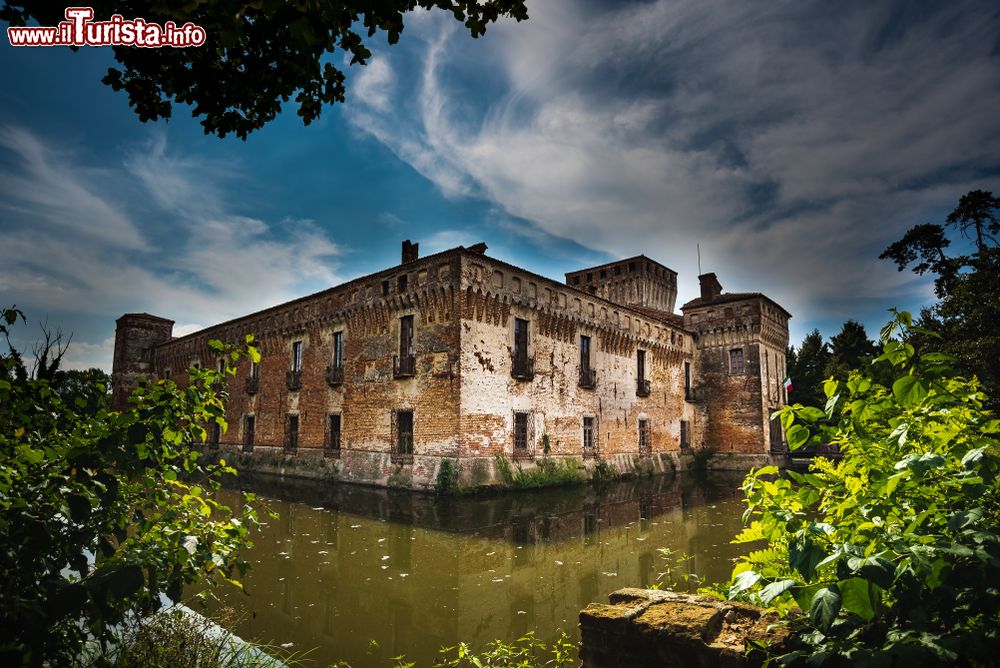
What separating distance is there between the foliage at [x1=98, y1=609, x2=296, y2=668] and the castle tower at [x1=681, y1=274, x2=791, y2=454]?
86.7ft

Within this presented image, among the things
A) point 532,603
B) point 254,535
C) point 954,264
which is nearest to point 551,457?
point 254,535

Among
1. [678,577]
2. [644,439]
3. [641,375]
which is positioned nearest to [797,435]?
[678,577]

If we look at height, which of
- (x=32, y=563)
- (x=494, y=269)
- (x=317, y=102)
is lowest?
(x=32, y=563)

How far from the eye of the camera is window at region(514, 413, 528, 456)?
17.6 meters

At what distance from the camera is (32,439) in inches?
114

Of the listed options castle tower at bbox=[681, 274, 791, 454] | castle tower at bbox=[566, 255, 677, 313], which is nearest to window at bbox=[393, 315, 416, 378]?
castle tower at bbox=[566, 255, 677, 313]

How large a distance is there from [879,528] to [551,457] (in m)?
16.5

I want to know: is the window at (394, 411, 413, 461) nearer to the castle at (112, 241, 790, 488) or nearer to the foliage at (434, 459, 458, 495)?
the castle at (112, 241, 790, 488)

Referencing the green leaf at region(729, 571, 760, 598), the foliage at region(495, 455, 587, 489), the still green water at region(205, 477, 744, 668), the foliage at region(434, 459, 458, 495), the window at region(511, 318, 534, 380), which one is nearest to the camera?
the green leaf at region(729, 571, 760, 598)

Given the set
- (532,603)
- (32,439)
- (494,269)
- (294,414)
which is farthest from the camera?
(294,414)

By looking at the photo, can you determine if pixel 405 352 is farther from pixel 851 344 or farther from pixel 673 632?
pixel 851 344

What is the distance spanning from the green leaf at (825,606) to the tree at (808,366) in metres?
40.0

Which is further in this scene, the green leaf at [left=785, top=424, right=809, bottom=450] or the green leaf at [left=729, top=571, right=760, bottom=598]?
the green leaf at [left=785, top=424, right=809, bottom=450]

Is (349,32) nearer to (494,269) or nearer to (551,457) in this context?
(494,269)
